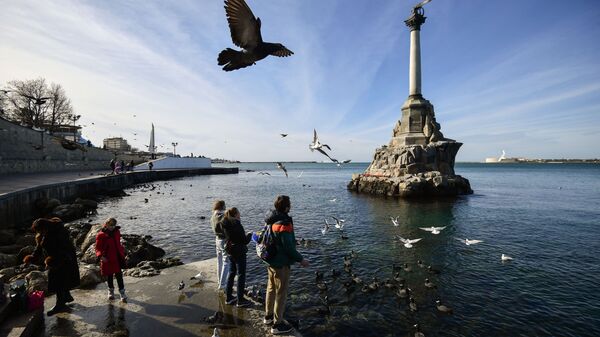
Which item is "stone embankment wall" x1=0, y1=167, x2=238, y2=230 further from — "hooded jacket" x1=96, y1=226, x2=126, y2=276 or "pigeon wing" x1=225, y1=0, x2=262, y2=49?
"pigeon wing" x1=225, y1=0, x2=262, y2=49

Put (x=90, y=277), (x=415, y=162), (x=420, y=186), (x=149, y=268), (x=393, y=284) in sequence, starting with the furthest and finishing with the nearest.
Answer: (x=415, y=162), (x=420, y=186), (x=393, y=284), (x=149, y=268), (x=90, y=277)

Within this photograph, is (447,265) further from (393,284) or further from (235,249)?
(235,249)

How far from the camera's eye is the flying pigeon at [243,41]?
4.68 metres

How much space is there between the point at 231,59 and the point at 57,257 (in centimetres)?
572

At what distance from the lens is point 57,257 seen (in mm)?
6121

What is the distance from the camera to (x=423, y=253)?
48.0 feet

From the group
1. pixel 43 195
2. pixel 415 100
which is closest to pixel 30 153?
pixel 43 195

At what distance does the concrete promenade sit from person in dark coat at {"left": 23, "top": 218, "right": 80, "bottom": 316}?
0.44m

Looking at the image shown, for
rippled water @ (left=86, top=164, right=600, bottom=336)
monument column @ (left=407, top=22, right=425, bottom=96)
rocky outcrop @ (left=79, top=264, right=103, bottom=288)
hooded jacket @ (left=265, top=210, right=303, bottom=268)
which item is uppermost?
monument column @ (left=407, top=22, right=425, bottom=96)

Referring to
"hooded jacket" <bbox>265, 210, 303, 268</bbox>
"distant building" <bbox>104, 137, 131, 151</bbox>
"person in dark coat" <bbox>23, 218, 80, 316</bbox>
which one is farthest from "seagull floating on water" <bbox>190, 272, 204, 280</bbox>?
"distant building" <bbox>104, 137, 131, 151</bbox>

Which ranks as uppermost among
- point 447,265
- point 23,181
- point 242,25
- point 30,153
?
point 242,25

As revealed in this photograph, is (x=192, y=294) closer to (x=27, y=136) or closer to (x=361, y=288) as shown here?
(x=361, y=288)

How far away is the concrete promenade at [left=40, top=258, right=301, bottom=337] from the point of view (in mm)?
5535

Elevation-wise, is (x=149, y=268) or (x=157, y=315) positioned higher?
(x=157, y=315)
